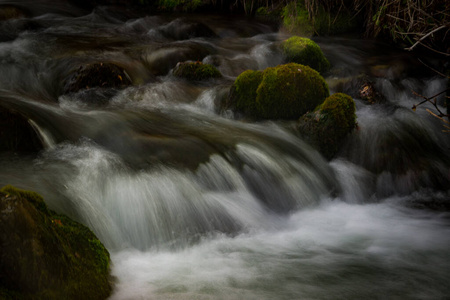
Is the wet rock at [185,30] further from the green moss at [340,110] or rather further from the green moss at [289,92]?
the green moss at [340,110]

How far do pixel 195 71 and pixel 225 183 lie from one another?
343 centimetres

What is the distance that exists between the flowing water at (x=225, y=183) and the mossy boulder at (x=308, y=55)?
37 cm

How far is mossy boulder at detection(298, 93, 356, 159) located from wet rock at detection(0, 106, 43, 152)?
3.33m

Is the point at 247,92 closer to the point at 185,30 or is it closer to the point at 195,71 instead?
the point at 195,71

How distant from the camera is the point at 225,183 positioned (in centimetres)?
477

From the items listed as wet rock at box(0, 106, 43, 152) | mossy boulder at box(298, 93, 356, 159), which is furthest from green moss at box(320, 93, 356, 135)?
wet rock at box(0, 106, 43, 152)

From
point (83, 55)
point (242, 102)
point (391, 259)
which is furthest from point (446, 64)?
point (83, 55)

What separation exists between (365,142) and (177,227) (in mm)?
3165

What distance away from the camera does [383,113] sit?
6.77 m

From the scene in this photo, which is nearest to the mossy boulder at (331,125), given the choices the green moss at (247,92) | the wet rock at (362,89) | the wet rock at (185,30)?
the green moss at (247,92)

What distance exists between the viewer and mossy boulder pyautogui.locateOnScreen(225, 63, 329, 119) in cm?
633

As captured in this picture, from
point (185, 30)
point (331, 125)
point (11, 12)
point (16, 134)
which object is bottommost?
point (331, 125)

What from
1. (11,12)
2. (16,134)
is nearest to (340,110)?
(16,134)

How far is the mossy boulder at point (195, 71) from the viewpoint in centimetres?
771
